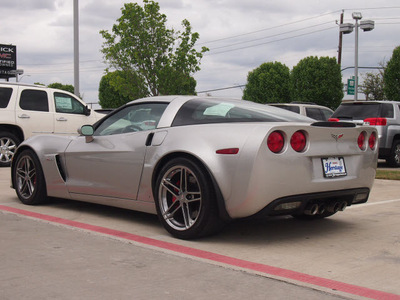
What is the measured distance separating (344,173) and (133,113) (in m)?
2.19

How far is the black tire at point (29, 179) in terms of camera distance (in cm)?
645

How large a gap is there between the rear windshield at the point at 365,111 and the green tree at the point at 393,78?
16928 mm

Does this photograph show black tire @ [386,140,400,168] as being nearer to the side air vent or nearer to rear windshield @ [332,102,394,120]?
rear windshield @ [332,102,394,120]

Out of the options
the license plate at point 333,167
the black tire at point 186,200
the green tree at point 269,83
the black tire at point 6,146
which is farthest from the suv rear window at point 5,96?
the green tree at point 269,83

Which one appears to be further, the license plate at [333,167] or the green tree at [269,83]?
the green tree at [269,83]

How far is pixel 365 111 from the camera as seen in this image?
43.5ft

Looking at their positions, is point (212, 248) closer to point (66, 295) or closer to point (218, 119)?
point (218, 119)

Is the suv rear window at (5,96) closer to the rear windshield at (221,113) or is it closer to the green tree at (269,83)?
the rear windshield at (221,113)

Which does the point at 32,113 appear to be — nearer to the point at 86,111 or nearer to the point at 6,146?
the point at 6,146

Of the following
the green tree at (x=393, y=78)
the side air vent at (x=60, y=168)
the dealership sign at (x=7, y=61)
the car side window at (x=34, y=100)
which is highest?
the dealership sign at (x=7, y=61)

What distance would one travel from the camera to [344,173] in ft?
16.2


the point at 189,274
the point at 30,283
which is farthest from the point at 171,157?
the point at 30,283

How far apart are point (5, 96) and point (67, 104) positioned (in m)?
1.40

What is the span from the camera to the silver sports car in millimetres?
4465
